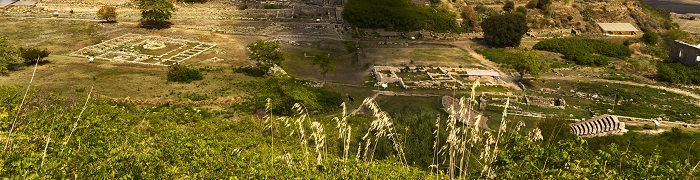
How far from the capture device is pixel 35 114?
21.8m

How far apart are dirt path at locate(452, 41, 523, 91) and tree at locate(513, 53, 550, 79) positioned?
1875 mm

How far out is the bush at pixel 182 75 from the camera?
170ft

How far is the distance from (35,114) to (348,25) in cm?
6944

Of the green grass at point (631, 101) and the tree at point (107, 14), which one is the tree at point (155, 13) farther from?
the green grass at point (631, 101)

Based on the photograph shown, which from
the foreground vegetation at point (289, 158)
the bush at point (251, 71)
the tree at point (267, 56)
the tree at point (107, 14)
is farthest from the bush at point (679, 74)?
the tree at point (107, 14)

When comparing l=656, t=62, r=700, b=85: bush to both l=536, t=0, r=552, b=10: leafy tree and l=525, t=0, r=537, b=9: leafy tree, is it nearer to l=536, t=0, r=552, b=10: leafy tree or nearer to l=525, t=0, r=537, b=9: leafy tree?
l=536, t=0, r=552, b=10: leafy tree

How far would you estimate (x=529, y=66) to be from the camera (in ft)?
198

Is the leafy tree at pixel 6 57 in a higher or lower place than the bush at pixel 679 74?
higher

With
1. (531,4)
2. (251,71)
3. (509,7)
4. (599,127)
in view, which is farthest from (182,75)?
(531,4)

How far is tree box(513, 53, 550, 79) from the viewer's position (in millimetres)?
60281

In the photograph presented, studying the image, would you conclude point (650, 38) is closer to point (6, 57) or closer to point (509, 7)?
point (509, 7)

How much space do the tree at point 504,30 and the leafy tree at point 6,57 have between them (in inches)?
2727

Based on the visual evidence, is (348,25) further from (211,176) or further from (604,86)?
(211,176)

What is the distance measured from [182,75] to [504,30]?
54705 mm
